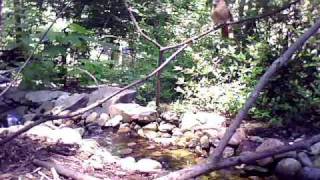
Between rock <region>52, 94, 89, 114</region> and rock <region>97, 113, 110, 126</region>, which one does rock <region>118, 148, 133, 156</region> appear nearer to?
rock <region>97, 113, 110, 126</region>

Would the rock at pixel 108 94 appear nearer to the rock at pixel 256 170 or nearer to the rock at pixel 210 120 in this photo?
the rock at pixel 210 120

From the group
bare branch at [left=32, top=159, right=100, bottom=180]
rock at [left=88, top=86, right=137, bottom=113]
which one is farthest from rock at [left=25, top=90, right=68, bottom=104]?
bare branch at [left=32, top=159, right=100, bottom=180]

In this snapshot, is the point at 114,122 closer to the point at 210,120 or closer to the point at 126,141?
the point at 126,141

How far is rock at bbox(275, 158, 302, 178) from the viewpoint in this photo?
183 inches

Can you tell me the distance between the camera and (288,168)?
4.67 m

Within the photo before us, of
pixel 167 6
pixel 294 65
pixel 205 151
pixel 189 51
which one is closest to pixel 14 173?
pixel 205 151

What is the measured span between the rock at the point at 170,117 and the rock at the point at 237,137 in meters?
1.02

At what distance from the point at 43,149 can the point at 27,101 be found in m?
3.18

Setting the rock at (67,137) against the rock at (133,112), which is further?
the rock at (133,112)

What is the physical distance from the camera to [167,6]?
9.92m

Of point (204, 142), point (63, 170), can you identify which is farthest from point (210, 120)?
point (63, 170)

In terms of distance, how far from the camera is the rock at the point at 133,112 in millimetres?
6430

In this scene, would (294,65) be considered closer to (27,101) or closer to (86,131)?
(86,131)

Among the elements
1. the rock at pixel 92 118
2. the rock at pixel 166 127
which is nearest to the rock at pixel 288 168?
the rock at pixel 166 127
